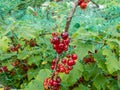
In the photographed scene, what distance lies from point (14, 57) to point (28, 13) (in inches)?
25.3

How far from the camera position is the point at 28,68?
92.4 inches

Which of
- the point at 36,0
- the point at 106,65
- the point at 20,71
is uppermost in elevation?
the point at 106,65

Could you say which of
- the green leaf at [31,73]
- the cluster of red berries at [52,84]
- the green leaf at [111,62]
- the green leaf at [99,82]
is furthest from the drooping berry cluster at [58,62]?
the green leaf at [31,73]

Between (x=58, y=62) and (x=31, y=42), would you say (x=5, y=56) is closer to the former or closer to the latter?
(x=31, y=42)

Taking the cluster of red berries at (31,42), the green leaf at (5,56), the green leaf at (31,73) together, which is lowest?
the green leaf at (31,73)

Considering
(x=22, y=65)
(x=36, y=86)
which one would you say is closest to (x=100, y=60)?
(x=36, y=86)

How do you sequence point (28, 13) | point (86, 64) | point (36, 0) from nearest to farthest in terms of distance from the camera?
1. point (86, 64)
2. point (28, 13)
3. point (36, 0)

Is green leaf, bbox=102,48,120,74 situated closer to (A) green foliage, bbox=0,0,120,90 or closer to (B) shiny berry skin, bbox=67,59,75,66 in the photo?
(A) green foliage, bbox=0,0,120,90

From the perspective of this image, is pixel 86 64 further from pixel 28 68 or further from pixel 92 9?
pixel 92 9

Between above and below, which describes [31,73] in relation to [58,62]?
below

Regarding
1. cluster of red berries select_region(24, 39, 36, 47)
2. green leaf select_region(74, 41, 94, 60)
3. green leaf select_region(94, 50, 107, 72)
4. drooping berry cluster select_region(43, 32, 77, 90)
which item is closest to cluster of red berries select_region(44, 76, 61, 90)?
drooping berry cluster select_region(43, 32, 77, 90)

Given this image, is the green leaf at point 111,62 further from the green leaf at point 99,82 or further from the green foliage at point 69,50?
the green leaf at point 99,82

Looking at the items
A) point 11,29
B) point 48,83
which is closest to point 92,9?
point 11,29

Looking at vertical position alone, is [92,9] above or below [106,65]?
below
